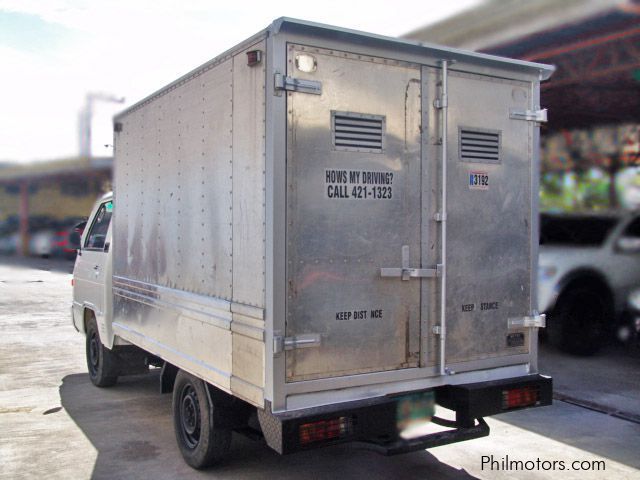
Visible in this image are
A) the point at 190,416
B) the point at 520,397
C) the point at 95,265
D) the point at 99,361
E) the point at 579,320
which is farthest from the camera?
the point at 579,320

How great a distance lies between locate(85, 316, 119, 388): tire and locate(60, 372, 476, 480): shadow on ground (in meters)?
0.80

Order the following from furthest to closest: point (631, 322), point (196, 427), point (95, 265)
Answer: point (631, 322)
point (95, 265)
point (196, 427)

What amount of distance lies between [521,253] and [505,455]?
160 centimetres

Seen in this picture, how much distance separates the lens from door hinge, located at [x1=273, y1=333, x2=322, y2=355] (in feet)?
12.2

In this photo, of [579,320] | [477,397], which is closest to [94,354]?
[477,397]

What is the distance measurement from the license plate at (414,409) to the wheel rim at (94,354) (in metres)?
4.28

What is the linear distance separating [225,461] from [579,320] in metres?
5.79

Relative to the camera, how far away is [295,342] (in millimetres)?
3785

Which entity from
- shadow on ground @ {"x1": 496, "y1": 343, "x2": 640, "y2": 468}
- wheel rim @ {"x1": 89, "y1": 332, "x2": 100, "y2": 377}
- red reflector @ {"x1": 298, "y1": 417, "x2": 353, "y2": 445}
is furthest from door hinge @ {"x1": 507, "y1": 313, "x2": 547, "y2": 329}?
wheel rim @ {"x1": 89, "y1": 332, "x2": 100, "y2": 377}

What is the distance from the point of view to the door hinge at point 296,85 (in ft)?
12.1

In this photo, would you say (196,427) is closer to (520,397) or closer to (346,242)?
(346,242)

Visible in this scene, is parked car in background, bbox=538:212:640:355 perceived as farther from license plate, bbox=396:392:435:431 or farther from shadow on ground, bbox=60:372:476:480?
license plate, bbox=396:392:435:431

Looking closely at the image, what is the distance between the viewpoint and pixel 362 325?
405 cm

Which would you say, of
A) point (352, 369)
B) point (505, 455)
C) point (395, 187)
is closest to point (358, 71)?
point (395, 187)
